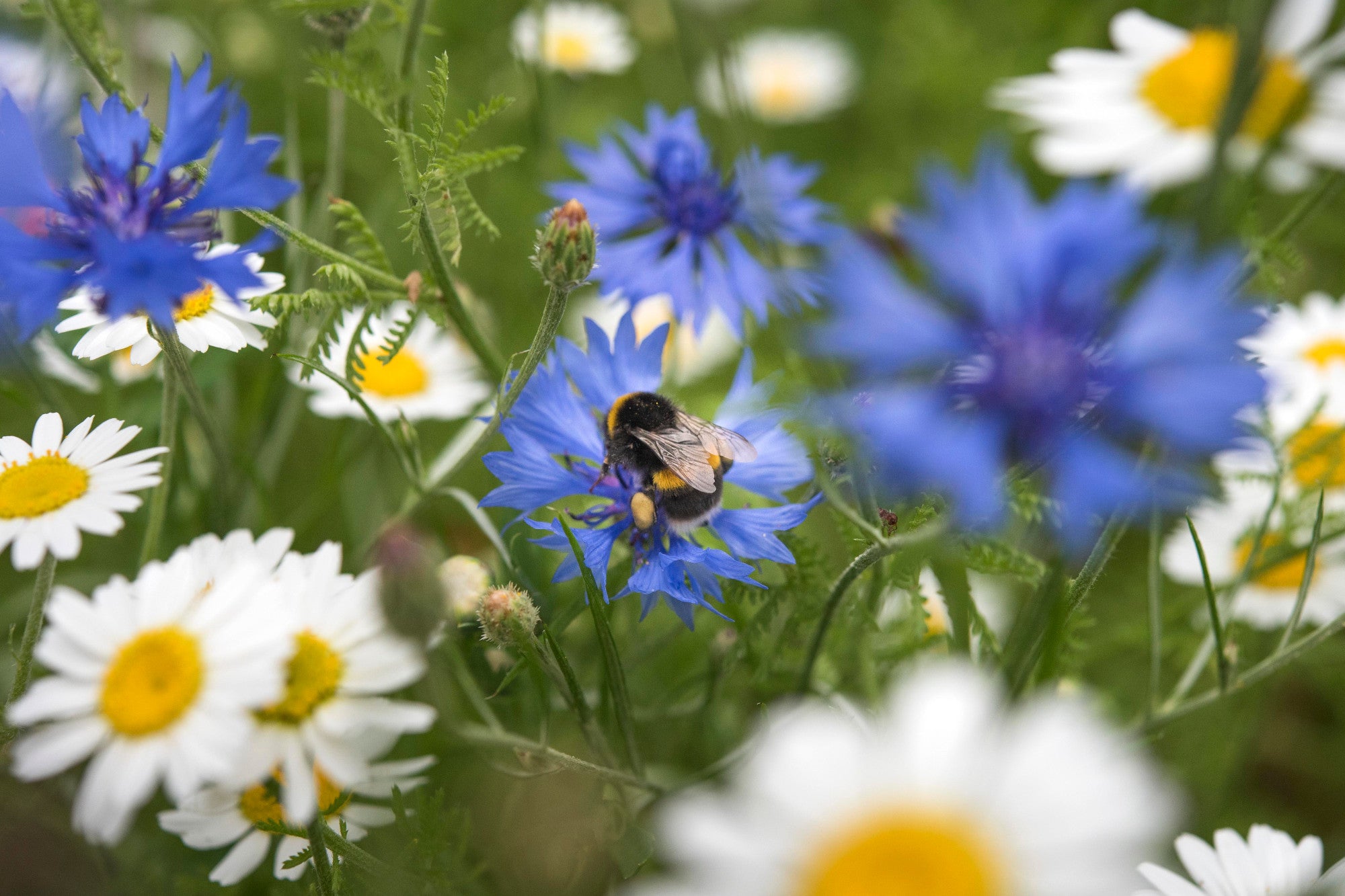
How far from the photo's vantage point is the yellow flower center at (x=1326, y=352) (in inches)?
41.9

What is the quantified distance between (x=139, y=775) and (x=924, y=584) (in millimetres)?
653

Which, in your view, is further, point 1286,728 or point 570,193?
point 1286,728

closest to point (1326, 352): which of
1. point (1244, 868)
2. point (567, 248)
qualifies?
point (1244, 868)

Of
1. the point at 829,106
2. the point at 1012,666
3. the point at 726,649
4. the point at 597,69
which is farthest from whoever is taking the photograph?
the point at 829,106

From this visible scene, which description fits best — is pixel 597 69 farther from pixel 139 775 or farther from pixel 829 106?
pixel 139 775

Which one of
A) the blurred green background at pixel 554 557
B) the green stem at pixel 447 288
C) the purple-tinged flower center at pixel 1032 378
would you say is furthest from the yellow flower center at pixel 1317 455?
the green stem at pixel 447 288

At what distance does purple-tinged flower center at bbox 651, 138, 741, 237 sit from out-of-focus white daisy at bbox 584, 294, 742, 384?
0.43 feet

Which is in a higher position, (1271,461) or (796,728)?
(796,728)

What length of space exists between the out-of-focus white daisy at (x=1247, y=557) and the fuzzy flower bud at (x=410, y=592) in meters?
0.71

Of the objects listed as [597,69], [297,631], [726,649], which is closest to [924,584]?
[726,649]

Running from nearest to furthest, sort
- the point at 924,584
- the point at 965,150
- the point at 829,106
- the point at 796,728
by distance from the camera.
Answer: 1. the point at 796,728
2. the point at 924,584
3. the point at 965,150
4. the point at 829,106

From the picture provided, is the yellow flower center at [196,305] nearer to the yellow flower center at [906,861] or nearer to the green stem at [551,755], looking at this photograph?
the green stem at [551,755]

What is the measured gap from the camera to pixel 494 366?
861 millimetres

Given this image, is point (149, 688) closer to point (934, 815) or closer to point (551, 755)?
point (551, 755)
